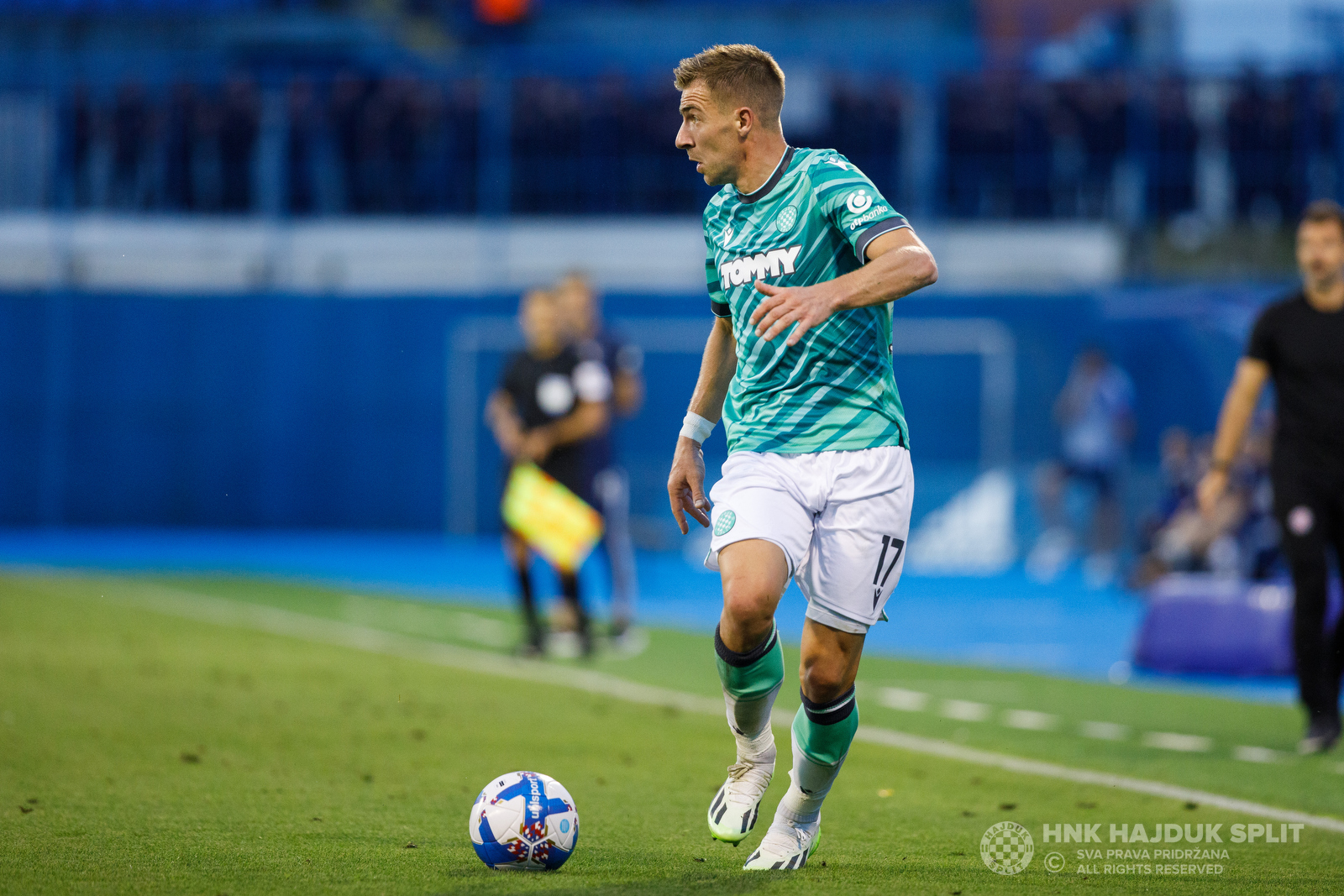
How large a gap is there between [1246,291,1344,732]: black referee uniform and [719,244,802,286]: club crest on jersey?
372 cm

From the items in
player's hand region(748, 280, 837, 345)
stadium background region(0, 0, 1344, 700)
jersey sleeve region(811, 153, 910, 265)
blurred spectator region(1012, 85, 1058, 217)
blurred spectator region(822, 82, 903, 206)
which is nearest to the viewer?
player's hand region(748, 280, 837, 345)

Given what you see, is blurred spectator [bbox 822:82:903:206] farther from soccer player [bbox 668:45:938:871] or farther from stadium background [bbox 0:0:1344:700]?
soccer player [bbox 668:45:938:871]

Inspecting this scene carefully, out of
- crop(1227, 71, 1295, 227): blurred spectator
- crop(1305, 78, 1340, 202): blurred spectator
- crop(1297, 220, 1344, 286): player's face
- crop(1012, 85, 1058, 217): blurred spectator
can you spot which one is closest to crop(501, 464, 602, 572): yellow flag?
crop(1297, 220, 1344, 286): player's face

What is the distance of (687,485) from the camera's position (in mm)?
5242

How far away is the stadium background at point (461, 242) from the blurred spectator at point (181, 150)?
0.11 feet

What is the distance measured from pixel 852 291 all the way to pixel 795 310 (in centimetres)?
16

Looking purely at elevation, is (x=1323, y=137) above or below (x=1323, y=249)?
above

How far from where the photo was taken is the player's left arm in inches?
177

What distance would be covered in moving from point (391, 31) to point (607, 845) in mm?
27487

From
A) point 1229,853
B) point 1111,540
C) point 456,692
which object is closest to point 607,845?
point 1229,853

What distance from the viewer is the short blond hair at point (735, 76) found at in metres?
4.96

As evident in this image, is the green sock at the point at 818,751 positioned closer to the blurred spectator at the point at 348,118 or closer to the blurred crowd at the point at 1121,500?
the blurred crowd at the point at 1121,500

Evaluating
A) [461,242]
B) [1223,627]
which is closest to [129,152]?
[461,242]

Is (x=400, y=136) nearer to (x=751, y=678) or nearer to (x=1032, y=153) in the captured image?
(x=1032, y=153)
